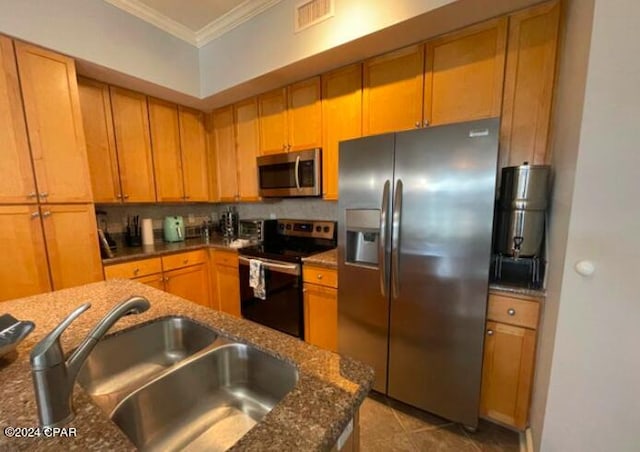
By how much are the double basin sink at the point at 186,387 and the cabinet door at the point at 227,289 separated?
5.20ft

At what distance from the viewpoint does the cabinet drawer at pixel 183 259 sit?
2482mm

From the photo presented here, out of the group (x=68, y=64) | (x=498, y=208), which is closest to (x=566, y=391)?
(x=498, y=208)

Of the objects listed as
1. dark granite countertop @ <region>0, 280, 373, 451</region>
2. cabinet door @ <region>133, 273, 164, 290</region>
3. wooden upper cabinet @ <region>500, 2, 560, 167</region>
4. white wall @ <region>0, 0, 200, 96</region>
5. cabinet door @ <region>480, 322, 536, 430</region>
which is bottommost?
cabinet door @ <region>480, 322, 536, 430</region>

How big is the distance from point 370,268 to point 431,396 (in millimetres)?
829

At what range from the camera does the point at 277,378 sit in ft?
2.64

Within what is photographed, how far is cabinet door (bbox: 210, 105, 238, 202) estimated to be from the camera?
2918 mm

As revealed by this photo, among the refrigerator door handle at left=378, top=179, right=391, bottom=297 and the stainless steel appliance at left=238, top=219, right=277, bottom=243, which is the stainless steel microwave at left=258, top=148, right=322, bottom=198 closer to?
the stainless steel appliance at left=238, top=219, right=277, bottom=243

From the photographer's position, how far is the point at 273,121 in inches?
101

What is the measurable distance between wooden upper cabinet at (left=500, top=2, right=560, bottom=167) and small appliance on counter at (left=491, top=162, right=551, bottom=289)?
0.68 ft

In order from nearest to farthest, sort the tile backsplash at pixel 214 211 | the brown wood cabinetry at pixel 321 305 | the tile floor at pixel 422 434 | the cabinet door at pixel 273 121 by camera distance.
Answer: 1. the tile floor at pixel 422 434
2. the brown wood cabinetry at pixel 321 305
3. the cabinet door at pixel 273 121
4. the tile backsplash at pixel 214 211

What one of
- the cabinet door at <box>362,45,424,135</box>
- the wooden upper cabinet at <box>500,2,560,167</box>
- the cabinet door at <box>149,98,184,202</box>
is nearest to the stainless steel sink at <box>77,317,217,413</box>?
the cabinet door at <box>362,45,424,135</box>

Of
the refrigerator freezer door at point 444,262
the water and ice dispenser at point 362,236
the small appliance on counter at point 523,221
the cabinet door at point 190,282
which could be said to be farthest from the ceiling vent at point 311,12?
the cabinet door at point 190,282

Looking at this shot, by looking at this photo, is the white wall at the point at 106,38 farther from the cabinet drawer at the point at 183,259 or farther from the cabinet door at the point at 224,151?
the cabinet drawer at the point at 183,259

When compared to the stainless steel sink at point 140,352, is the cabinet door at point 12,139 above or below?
above
